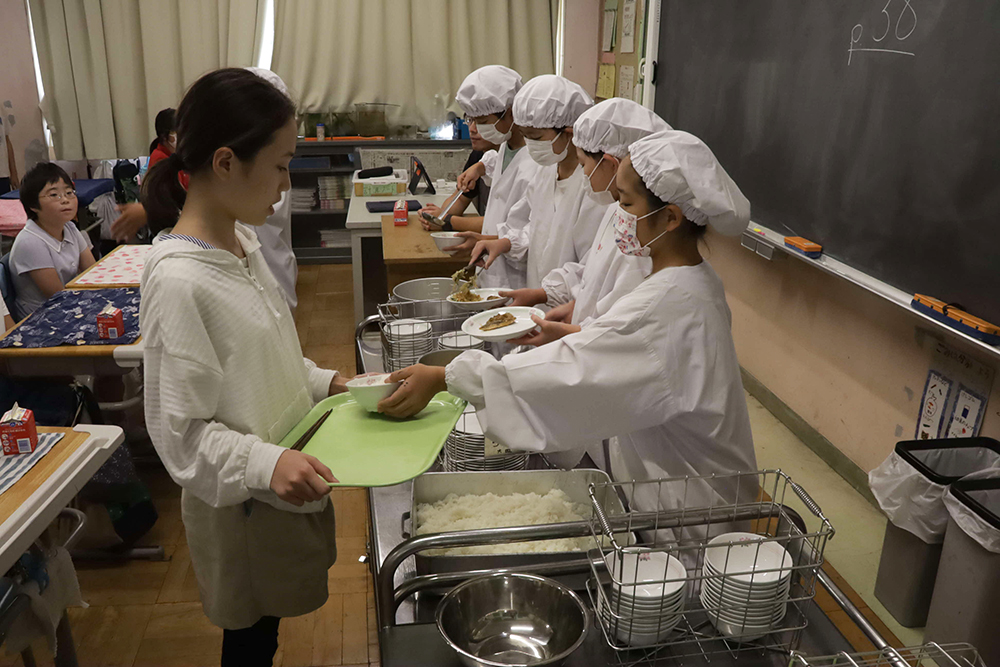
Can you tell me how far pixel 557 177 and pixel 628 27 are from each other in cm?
292

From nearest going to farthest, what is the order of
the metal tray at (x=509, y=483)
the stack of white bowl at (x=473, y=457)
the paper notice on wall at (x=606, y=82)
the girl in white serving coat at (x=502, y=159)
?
the metal tray at (x=509, y=483), the stack of white bowl at (x=473, y=457), the girl in white serving coat at (x=502, y=159), the paper notice on wall at (x=606, y=82)

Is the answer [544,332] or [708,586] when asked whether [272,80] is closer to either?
[544,332]

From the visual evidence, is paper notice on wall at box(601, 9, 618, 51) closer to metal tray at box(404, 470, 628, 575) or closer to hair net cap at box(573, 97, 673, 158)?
hair net cap at box(573, 97, 673, 158)

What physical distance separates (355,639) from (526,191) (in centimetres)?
176

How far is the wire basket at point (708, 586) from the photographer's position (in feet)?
3.07

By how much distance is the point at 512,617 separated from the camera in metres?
1.04

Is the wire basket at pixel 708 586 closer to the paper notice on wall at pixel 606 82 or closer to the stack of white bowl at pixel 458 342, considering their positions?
the stack of white bowl at pixel 458 342

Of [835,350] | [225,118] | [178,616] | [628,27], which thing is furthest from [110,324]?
[628,27]

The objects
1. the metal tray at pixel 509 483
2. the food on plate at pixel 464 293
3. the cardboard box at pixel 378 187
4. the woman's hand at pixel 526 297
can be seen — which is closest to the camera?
the metal tray at pixel 509 483

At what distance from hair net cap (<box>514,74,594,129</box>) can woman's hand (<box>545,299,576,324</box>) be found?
28.3 inches

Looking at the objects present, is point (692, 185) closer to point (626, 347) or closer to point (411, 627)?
point (626, 347)

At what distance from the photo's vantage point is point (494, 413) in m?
1.25

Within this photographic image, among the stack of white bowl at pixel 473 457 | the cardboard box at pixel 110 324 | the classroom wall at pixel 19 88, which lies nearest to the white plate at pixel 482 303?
the stack of white bowl at pixel 473 457

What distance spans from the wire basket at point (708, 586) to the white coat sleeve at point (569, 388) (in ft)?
0.64
